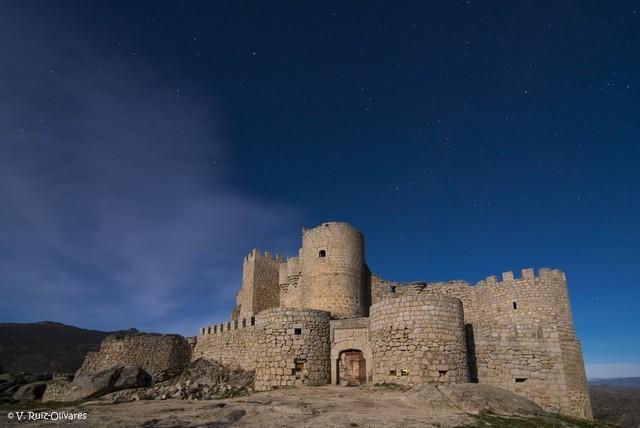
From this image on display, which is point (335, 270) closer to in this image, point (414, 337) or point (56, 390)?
point (414, 337)

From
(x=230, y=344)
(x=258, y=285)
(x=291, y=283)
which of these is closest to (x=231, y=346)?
(x=230, y=344)

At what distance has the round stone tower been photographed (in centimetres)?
2297

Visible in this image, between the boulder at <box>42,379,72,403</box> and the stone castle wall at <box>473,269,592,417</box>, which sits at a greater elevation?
the stone castle wall at <box>473,269,592,417</box>

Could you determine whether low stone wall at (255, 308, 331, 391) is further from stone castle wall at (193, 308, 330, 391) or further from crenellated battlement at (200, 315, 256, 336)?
crenellated battlement at (200, 315, 256, 336)

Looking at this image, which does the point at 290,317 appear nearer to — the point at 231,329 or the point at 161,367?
the point at 231,329

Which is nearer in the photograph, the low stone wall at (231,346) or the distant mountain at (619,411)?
the low stone wall at (231,346)

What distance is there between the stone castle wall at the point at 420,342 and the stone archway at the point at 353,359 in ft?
4.66

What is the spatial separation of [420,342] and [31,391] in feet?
76.2

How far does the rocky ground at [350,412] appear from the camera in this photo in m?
8.87

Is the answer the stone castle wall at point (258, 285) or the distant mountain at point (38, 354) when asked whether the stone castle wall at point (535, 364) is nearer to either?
the stone castle wall at point (258, 285)

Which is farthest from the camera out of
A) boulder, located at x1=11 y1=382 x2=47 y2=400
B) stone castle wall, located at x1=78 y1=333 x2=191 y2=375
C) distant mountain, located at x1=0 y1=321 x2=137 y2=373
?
distant mountain, located at x1=0 y1=321 x2=137 y2=373

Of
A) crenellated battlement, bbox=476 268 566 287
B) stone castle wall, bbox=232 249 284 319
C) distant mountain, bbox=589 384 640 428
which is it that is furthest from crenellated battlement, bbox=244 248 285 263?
distant mountain, bbox=589 384 640 428

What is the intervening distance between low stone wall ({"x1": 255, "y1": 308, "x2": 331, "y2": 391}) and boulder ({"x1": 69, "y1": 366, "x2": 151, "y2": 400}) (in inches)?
309

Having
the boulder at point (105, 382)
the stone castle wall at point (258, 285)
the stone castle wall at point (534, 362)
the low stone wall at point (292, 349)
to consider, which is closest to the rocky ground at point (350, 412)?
the low stone wall at point (292, 349)
